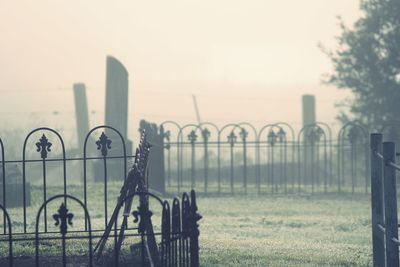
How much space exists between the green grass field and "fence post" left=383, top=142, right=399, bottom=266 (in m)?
1.68

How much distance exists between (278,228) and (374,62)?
9460 mm

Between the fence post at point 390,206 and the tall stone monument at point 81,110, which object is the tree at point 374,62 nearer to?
the tall stone monument at point 81,110

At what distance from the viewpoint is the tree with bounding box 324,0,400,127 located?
2039cm

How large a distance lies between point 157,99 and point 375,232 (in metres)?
34.1

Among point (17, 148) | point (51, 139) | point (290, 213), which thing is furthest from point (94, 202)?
point (17, 148)

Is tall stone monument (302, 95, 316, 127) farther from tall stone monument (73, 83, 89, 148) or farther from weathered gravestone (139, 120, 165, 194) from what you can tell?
weathered gravestone (139, 120, 165, 194)

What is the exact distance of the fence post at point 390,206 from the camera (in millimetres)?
6855

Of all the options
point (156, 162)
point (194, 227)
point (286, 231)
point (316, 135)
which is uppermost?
point (316, 135)

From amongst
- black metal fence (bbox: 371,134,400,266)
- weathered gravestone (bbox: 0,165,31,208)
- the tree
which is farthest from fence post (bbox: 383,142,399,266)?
the tree

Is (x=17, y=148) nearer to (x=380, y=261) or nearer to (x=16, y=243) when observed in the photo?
(x=16, y=243)

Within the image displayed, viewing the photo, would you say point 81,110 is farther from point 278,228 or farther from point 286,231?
point 286,231

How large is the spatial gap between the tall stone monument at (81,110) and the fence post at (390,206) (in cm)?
1790

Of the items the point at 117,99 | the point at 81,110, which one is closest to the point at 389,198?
the point at 117,99

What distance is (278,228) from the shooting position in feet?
39.5
